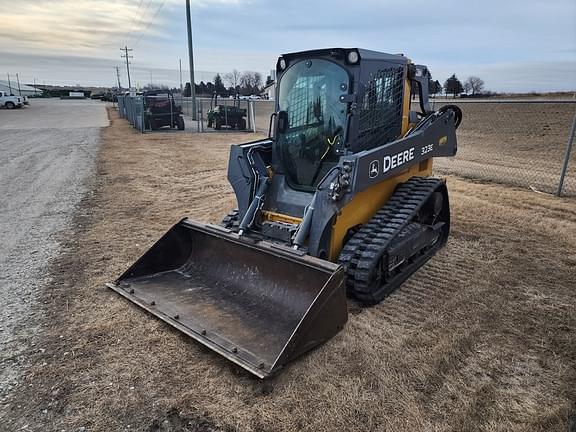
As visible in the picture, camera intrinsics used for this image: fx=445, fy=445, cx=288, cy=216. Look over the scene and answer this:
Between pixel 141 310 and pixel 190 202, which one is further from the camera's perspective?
pixel 190 202

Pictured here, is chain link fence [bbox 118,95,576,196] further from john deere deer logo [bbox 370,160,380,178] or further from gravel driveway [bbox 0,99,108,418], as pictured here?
gravel driveway [bbox 0,99,108,418]

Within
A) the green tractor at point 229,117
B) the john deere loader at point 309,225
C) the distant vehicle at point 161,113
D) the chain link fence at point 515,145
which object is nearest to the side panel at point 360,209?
the john deere loader at point 309,225

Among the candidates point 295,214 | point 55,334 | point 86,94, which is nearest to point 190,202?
point 295,214

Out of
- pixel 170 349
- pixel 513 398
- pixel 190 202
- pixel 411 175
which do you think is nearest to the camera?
pixel 513 398

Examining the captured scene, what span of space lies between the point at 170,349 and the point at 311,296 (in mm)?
1145

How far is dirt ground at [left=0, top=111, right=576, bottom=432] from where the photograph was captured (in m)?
2.68

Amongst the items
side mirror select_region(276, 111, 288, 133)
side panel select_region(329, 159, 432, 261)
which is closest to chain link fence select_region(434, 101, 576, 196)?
side panel select_region(329, 159, 432, 261)

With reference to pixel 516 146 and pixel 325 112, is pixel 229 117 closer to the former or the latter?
pixel 516 146

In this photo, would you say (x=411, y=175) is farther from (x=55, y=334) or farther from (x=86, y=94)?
(x=86, y=94)

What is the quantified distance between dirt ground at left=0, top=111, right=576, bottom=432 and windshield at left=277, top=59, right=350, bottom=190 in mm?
1518

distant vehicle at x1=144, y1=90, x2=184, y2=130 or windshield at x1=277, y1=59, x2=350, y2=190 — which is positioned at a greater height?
windshield at x1=277, y1=59, x2=350, y2=190

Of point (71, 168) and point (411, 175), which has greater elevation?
point (411, 175)

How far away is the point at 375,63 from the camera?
14.3ft

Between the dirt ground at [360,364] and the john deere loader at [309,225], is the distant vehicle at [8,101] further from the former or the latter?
the john deere loader at [309,225]
